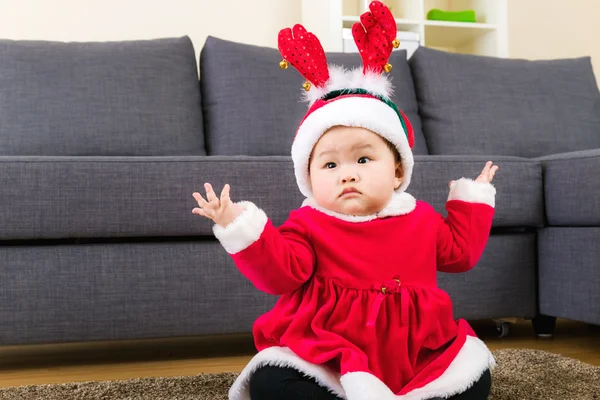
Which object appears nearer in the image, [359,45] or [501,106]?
[359,45]

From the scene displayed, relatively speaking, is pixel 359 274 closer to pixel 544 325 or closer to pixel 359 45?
pixel 359 45

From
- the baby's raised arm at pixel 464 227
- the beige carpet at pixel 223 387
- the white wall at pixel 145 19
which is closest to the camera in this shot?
the baby's raised arm at pixel 464 227

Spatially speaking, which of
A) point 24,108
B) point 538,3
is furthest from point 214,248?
point 538,3

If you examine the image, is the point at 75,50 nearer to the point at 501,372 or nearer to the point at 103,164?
the point at 103,164

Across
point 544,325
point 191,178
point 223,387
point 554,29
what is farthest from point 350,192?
point 554,29

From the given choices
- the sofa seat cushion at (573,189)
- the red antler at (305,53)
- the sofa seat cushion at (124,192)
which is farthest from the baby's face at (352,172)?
the sofa seat cushion at (573,189)

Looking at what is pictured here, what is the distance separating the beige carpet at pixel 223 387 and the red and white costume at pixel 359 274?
0.75 feet

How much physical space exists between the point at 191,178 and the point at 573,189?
3.05ft

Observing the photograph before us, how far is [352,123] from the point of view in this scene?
0.88 meters

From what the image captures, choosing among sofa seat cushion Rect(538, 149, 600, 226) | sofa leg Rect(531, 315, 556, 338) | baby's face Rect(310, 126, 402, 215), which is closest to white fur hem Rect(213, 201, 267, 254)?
baby's face Rect(310, 126, 402, 215)

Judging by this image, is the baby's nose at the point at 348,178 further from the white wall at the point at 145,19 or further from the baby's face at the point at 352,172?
the white wall at the point at 145,19

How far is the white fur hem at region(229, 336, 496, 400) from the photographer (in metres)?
0.77

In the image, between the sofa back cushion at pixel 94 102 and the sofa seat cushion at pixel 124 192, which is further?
the sofa back cushion at pixel 94 102

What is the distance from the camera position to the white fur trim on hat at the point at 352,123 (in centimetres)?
88
